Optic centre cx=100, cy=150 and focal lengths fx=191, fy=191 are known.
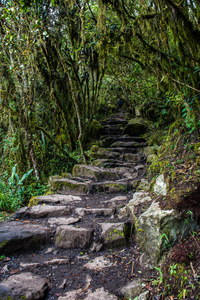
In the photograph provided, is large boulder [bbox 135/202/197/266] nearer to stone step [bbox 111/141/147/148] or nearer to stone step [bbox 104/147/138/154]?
stone step [bbox 104/147/138/154]

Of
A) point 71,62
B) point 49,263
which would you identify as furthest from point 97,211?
point 71,62

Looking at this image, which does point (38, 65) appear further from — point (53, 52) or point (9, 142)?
point (9, 142)

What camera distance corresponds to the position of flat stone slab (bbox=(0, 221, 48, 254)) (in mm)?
2297

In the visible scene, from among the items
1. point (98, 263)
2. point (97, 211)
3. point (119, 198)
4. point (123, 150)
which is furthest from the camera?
point (123, 150)

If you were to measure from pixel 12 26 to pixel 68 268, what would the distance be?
6.07 meters

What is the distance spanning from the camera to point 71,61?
7055 millimetres

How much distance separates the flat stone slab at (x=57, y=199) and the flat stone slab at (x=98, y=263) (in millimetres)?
1651

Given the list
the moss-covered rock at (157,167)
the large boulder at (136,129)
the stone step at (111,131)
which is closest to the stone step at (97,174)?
the moss-covered rock at (157,167)

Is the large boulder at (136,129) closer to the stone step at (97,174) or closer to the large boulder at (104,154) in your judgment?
the large boulder at (104,154)

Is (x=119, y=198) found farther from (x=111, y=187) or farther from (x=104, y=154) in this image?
(x=104, y=154)

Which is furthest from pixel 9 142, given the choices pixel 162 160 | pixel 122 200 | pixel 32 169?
pixel 162 160

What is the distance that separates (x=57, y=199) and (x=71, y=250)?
4.85ft

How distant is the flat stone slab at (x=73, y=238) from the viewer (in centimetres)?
248

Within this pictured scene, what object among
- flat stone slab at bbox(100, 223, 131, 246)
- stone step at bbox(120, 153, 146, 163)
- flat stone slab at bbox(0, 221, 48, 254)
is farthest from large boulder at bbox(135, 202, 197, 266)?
stone step at bbox(120, 153, 146, 163)
